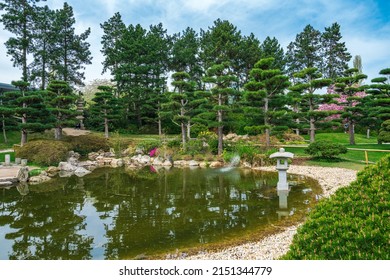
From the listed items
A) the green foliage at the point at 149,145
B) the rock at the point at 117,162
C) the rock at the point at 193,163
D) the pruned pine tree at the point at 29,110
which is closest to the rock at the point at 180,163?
the rock at the point at 193,163

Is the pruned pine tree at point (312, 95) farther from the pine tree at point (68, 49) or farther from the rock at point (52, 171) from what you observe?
the pine tree at point (68, 49)

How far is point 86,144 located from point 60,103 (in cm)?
348

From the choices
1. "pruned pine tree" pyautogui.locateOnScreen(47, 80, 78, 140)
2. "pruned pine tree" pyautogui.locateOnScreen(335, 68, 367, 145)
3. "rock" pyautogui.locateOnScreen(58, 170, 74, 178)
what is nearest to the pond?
"rock" pyautogui.locateOnScreen(58, 170, 74, 178)

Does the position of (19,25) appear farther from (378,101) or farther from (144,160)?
(378,101)

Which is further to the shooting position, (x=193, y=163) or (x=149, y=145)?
(x=149, y=145)

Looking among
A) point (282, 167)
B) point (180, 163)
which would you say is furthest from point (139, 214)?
point (180, 163)

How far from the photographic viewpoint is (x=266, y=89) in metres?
16.7

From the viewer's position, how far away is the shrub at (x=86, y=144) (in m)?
18.6

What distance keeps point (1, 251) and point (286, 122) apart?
1588 centimetres

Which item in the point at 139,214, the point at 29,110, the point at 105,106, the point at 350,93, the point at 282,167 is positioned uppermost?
the point at 350,93

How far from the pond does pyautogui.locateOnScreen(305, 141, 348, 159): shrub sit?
420 cm

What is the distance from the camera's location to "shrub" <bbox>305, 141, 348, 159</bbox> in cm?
1394

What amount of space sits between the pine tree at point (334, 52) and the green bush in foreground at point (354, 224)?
36128 mm
